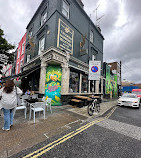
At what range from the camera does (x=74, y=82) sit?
33.1 feet

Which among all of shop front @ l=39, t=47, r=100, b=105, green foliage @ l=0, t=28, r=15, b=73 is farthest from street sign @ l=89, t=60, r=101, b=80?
green foliage @ l=0, t=28, r=15, b=73

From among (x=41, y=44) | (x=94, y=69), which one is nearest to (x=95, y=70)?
(x=94, y=69)

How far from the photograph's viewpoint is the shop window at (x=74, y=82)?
31.3 ft

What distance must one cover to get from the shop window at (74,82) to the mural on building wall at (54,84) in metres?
1.78

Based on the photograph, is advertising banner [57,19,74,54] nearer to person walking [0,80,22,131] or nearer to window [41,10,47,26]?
window [41,10,47,26]

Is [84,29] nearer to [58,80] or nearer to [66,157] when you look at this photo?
[58,80]

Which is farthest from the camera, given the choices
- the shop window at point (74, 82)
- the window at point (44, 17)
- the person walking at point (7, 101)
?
the window at point (44, 17)

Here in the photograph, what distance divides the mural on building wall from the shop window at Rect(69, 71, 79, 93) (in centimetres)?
178

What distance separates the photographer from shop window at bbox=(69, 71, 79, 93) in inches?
376

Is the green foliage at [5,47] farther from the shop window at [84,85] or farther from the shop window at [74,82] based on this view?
the shop window at [84,85]

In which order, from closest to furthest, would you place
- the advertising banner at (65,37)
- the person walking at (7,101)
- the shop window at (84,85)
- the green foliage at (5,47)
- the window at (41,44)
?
the person walking at (7,101) → the advertising banner at (65,37) → the window at (41,44) → the green foliage at (5,47) → the shop window at (84,85)

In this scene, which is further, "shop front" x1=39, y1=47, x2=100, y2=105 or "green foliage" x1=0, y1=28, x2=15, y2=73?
"green foliage" x1=0, y1=28, x2=15, y2=73

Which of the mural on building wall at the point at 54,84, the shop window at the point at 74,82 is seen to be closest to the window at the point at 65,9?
the mural on building wall at the point at 54,84

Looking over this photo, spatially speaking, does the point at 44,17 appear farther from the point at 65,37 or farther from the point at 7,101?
the point at 7,101
